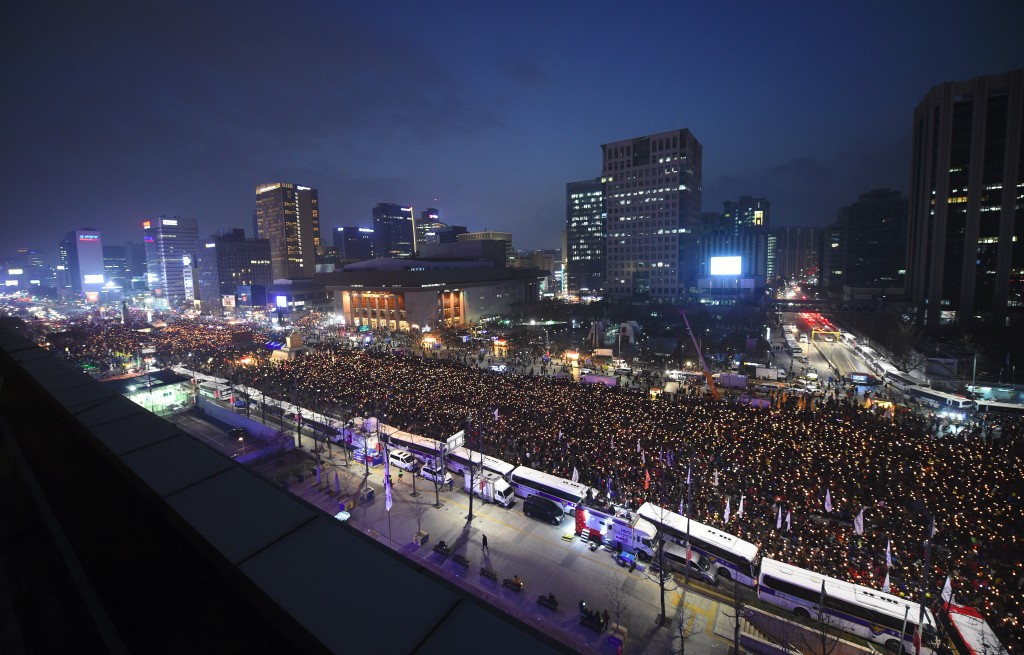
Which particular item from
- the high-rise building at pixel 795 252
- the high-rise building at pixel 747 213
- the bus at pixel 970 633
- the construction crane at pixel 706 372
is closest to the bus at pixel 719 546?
the bus at pixel 970 633

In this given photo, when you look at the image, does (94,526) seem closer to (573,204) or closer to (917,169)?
(917,169)

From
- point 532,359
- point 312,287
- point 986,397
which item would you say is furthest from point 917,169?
point 312,287

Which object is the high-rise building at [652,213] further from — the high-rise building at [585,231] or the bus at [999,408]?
the bus at [999,408]

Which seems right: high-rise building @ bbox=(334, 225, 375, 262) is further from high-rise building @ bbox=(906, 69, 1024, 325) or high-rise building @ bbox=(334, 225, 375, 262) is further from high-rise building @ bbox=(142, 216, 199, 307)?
high-rise building @ bbox=(906, 69, 1024, 325)

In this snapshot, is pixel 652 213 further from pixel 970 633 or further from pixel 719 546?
pixel 970 633

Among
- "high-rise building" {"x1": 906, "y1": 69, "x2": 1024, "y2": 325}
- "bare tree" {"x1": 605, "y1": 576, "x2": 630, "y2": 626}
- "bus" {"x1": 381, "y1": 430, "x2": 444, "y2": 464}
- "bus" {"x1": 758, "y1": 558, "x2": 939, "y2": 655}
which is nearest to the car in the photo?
"bus" {"x1": 381, "y1": 430, "x2": 444, "y2": 464}
